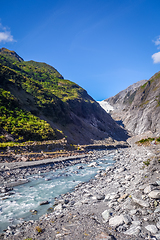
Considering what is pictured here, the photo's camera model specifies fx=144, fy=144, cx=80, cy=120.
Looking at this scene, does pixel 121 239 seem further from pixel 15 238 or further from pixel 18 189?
pixel 18 189

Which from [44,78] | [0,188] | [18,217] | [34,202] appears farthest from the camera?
[44,78]

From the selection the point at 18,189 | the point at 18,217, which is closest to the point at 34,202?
the point at 18,217

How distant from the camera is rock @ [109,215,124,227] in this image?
19.5ft

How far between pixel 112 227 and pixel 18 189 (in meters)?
9.52

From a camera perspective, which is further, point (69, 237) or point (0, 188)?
point (0, 188)

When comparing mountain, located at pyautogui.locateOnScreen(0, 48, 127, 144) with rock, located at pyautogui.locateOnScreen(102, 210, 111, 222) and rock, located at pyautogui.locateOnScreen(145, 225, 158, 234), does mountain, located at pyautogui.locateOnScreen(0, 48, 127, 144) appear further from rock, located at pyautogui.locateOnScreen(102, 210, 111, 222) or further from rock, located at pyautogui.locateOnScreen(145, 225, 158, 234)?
rock, located at pyautogui.locateOnScreen(145, 225, 158, 234)

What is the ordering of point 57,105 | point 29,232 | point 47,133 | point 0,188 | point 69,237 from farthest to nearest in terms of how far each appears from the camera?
point 57,105, point 47,133, point 0,188, point 29,232, point 69,237

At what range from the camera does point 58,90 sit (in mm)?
75625

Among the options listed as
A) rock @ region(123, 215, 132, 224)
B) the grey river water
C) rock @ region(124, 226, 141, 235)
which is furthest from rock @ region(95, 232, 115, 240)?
the grey river water

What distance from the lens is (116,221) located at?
20.0ft

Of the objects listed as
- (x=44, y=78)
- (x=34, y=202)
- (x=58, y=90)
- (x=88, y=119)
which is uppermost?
(x=44, y=78)

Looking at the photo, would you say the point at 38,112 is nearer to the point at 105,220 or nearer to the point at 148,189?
the point at 148,189

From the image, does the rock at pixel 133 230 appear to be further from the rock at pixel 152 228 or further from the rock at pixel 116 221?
the rock at pixel 116 221

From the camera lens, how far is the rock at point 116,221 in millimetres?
5949
